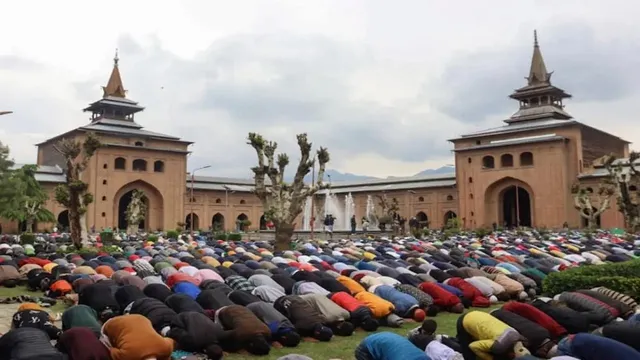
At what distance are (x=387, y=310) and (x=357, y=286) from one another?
1352 mm

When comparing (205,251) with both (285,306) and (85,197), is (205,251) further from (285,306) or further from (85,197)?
(285,306)

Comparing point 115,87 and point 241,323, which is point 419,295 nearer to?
point 241,323

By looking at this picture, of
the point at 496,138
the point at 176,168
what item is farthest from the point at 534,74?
the point at 176,168

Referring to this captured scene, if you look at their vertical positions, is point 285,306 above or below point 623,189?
below

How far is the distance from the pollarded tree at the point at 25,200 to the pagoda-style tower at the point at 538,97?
38995mm

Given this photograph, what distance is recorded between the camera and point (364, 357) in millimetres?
6301

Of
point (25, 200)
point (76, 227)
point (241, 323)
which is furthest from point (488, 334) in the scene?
point (25, 200)

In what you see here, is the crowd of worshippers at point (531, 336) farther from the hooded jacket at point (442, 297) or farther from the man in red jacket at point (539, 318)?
the hooded jacket at point (442, 297)

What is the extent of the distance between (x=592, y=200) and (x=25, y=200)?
40966 mm

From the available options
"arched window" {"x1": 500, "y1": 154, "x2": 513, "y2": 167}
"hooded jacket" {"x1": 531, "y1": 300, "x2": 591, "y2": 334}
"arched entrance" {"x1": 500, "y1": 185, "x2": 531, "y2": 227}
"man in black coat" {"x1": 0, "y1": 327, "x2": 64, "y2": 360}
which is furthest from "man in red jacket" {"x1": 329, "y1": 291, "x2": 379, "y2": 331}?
"arched entrance" {"x1": 500, "y1": 185, "x2": 531, "y2": 227}

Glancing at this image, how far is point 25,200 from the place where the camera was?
3812 cm

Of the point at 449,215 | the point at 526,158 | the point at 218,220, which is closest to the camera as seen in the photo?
the point at 526,158

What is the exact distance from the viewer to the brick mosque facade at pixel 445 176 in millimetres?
43188

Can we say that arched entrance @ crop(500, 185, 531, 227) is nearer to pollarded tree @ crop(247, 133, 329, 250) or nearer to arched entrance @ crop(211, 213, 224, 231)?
arched entrance @ crop(211, 213, 224, 231)
